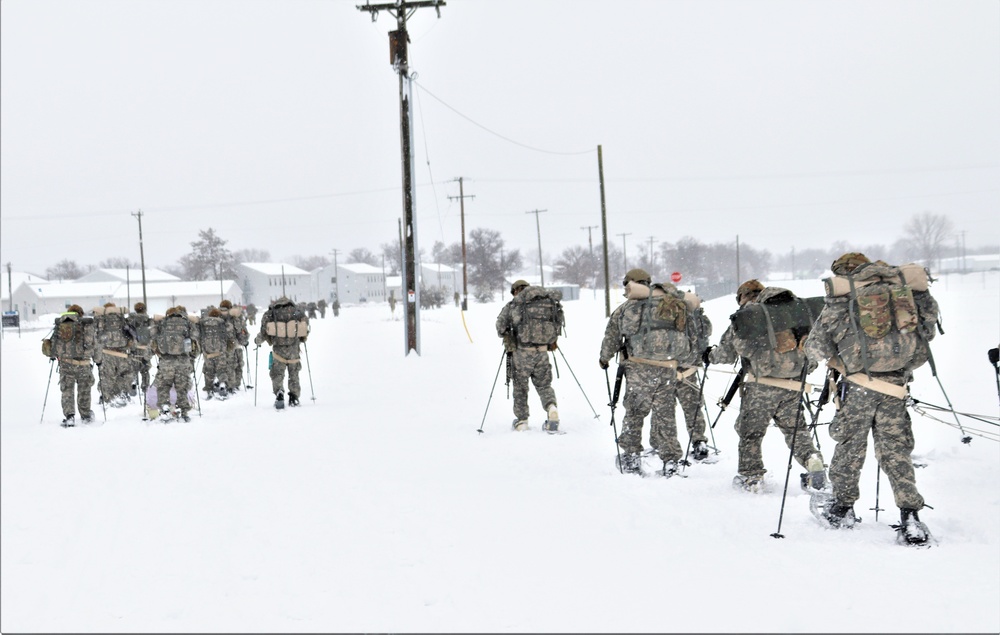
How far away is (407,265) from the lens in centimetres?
1920

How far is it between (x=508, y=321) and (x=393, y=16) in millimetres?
12972

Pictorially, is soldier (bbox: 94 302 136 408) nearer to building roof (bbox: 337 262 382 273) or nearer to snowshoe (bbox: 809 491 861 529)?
snowshoe (bbox: 809 491 861 529)

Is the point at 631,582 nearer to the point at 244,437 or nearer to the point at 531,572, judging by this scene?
the point at 531,572

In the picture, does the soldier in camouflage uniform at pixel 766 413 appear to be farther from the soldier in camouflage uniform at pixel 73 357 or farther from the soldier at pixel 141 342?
the soldier at pixel 141 342

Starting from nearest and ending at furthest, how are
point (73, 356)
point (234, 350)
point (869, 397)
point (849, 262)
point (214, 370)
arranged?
1. point (869, 397)
2. point (849, 262)
3. point (73, 356)
4. point (214, 370)
5. point (234, 350)

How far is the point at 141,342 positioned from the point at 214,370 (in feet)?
4.70

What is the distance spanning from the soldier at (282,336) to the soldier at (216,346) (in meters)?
1.92

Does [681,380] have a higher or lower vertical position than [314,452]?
higher

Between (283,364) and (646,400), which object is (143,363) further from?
(646,400)

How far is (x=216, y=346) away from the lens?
13984mm

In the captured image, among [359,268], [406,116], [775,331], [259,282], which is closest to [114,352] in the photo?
[406,116]

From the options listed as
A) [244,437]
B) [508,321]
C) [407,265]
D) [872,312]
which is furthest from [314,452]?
[407,265]

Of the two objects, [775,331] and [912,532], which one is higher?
[775,331]

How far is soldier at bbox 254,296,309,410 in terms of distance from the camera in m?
12.1
